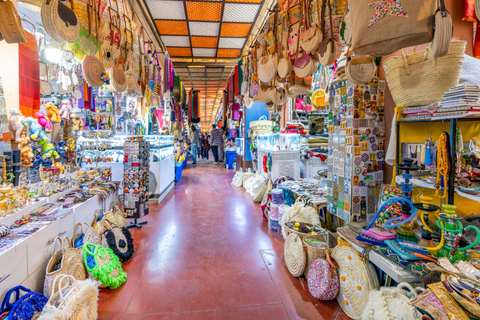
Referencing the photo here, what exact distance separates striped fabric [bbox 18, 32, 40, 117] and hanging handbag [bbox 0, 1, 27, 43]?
1.24 metres

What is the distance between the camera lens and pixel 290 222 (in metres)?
3.10

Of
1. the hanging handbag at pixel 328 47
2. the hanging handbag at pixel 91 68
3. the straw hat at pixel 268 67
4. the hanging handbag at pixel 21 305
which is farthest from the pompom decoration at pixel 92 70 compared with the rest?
the hanging handbag at pixel 328 47

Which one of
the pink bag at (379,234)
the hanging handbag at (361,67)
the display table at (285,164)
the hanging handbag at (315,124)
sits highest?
the hanging handbag at (361,67)

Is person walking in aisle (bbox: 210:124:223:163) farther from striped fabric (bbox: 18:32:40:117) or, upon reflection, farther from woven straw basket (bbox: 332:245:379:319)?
woven straw basket (bbox: 332:245:379:319)

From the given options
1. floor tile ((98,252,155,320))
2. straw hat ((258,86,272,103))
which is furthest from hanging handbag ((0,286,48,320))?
straw hat ((258,86,272,103))

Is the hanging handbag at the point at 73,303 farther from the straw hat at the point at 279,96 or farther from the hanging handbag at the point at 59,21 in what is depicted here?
the straw hat at the point at 279,96

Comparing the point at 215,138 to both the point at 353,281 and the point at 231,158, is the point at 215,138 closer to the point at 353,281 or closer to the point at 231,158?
the point at 231,158

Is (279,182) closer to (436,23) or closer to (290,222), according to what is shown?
(290,222)

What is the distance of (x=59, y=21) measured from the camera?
197 centimetres

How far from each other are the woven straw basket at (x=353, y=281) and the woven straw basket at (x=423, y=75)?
121 centimetres

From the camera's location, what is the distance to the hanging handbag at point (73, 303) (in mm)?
1581

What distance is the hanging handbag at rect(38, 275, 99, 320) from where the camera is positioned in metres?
1.58

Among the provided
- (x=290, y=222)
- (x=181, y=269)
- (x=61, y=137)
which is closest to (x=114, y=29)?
(x=61, y=137)

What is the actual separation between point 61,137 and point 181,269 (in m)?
2.55
